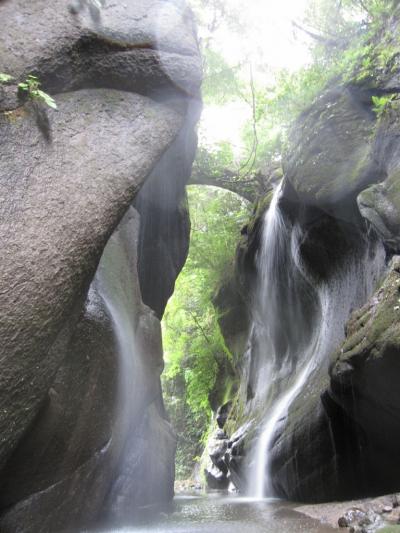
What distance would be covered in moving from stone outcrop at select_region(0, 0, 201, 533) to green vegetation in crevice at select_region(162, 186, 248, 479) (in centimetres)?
968

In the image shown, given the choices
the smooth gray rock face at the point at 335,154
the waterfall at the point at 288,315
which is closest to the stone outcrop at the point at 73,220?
the smooth gray rock face at the point at 335,154

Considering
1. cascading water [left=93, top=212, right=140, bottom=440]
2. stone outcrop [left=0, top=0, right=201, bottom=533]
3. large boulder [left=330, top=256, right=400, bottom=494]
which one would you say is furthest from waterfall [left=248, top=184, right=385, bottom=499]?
stone outcrop [left=0, top=0, right=201, bottom=533]

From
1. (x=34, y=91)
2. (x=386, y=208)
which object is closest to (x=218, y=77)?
(x=386, y=208)

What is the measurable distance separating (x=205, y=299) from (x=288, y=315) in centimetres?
619

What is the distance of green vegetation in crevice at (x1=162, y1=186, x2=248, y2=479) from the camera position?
16.4 metres

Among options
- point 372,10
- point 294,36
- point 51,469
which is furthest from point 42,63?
point 294,36

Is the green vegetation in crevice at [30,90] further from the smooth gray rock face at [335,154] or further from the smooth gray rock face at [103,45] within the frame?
the smooth gray rock face at [335,154]

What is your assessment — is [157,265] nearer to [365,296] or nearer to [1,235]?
[365,296]

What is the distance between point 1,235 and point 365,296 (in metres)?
6.08

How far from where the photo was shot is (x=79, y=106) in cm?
466

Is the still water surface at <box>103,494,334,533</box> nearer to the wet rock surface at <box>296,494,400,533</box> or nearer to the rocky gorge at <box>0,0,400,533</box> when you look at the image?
the wet rock surface at <box>296,494,400,533</box>

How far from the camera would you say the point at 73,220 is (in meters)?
3.78

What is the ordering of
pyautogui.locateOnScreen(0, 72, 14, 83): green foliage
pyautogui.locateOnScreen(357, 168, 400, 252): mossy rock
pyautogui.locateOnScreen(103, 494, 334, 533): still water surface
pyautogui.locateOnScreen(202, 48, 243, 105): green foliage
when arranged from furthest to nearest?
pyautogui.locateOnScreen(202, 48, 243, 105): green foliage < pyautogui.locateOnScreen(357, 168, 400, 252): mossy rock < pyautogui.locateOnScreen(103, 494, 334, 533): still water surface < pyautogui.locateOnScreen(0, 72, 14, 83): green foliage

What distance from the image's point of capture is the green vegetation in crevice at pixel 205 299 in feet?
53.8
